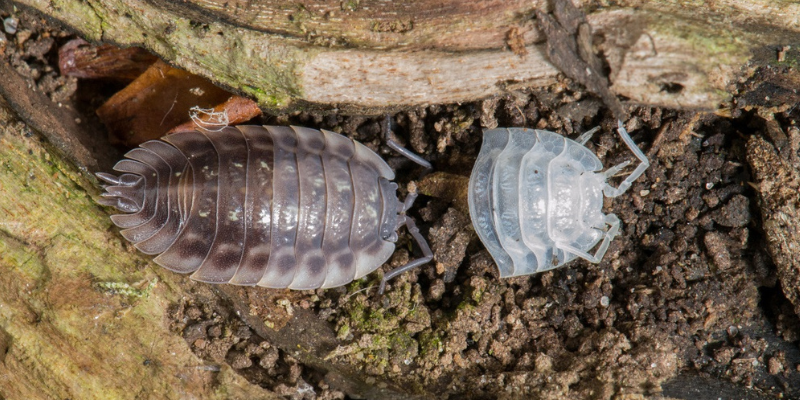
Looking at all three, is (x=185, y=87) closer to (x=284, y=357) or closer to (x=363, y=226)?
(x=363, y=226)

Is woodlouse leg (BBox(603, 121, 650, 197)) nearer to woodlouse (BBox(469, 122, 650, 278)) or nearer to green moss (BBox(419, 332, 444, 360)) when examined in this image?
woodlouse (BBox(469, 122, 650, 278))

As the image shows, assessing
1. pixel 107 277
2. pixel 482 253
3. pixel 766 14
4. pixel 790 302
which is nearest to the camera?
pixel 766 14

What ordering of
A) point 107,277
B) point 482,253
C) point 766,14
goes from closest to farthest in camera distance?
1. point 766,14
2. point 107,277
3. point 482,253

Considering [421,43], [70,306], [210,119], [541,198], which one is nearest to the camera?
[421,43]

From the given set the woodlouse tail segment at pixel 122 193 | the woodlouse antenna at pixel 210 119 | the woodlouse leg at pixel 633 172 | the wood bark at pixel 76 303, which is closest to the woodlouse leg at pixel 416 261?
the wood bark at pixel 76 303

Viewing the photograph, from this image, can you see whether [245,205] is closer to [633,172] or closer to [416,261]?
[416,261]

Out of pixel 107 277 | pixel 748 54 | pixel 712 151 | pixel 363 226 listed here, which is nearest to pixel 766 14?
pixel 748 54

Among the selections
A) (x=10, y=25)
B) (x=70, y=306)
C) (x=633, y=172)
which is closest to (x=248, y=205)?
(x=70, y=306)
